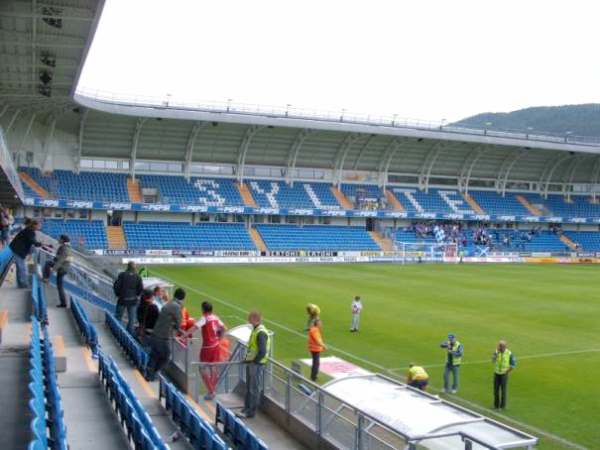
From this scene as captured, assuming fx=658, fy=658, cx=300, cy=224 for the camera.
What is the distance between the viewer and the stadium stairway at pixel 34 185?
4844 cm

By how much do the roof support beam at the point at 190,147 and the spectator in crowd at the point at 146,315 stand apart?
131 ft

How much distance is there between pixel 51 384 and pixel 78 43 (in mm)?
17456

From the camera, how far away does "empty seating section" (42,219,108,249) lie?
4766cm

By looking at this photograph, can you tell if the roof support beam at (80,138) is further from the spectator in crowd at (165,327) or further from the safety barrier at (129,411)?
the safety barrier at (129,411)

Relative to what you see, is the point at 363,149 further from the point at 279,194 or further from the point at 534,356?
the point at 534,356

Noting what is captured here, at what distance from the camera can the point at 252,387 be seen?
32.9 ft

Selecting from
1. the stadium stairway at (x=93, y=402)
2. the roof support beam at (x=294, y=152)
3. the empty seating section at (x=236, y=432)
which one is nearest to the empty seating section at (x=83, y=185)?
the roof support beam at (x=294, y=152)

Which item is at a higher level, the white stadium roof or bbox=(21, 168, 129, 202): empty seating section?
the white stadium roof

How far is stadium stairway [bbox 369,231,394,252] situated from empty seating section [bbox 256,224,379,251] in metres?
0.49

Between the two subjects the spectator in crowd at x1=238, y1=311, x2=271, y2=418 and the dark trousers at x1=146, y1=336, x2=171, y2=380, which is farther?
the dark trousers at x1=146, y1=336, x2=171, y2=380

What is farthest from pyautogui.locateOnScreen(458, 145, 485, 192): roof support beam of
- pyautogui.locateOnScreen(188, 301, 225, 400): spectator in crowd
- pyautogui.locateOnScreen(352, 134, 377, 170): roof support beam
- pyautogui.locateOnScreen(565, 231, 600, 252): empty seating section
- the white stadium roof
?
pyautogui.locateOnScreen(188, 301, 225, 400): spectator in crowd

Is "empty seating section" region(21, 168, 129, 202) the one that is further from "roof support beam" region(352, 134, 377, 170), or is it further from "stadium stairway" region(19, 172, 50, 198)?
"roof support beam" region(352, 134, 377, 170)

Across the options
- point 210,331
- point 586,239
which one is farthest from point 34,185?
point 586,239

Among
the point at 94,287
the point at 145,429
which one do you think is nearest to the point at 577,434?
the point at 145,429
